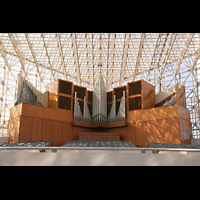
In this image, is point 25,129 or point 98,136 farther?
point 98,136

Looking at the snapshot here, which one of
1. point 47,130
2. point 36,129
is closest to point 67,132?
point 47,130

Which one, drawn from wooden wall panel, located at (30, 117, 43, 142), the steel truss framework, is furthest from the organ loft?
the steel truss framework

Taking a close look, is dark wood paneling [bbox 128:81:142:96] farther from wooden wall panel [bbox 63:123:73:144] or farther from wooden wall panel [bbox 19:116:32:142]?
wooden wall panel [bbox 19:116:32:142]

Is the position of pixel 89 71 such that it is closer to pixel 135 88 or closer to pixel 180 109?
pixel 135 88

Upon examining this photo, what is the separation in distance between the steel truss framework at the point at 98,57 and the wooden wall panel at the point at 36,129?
37.9 ft

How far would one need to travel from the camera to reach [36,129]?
1659 cm

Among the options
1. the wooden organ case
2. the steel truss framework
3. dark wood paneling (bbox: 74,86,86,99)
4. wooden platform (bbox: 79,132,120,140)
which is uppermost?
the steel truss framework

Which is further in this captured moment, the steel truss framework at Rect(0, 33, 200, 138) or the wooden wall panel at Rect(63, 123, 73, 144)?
the steel truss framework at Rect(0, 33, 200, 138)

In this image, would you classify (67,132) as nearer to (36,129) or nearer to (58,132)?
(58,132)

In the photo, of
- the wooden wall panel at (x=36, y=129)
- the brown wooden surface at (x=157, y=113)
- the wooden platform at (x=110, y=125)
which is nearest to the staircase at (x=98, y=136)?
the wooden platform at (x=110, y=125)

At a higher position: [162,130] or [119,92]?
[119,92]

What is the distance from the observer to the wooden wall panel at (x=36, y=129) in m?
16.3

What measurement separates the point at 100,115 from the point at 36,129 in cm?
562

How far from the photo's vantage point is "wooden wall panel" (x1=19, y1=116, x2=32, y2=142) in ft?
51.6
